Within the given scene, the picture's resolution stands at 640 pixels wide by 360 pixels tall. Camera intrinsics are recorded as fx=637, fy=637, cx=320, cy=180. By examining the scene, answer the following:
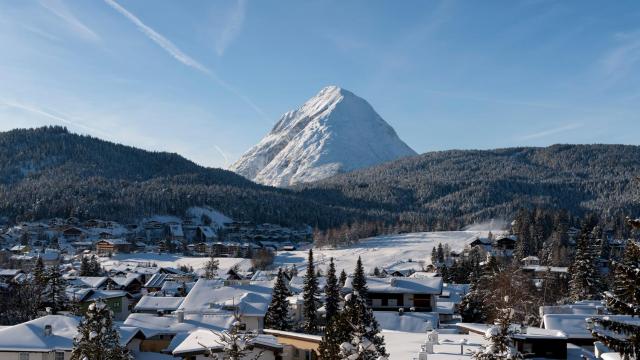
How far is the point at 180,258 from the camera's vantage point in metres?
138

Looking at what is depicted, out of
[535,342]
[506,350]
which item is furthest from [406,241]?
[506,350]

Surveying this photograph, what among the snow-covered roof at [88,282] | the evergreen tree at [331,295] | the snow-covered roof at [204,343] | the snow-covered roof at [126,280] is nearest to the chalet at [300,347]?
the snow-covered roof at [204,343]

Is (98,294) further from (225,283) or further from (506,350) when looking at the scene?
(506,350)

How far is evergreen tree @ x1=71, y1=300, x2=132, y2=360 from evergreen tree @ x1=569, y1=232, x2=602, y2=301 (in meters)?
50.4

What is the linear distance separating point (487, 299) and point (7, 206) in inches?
6805

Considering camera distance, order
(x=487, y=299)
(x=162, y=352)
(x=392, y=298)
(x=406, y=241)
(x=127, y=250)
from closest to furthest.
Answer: (x=162, y=352) < (x=487, y=299) < (x=392, y=298) < (x=127, y=250) < (x=406, y=241)

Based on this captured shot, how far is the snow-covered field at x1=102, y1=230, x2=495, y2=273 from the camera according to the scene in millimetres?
128750

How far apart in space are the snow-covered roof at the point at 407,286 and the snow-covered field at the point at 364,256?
60.5 m

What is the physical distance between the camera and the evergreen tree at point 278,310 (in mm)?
49250

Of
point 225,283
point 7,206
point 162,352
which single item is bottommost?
point 162,352

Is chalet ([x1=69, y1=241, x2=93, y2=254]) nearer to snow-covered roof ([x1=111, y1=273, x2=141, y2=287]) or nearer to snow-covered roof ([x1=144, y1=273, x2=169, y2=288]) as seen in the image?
snow-covered roof ([x1=144, y1=273, x2=169, y2=288])

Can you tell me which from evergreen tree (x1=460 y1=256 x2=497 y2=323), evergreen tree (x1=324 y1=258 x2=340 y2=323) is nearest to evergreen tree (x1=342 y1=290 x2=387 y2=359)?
evergreen tree (x1=324 y1=258 x2=340 y2=323)

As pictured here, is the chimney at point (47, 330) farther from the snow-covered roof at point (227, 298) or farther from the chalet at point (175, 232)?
the chalet at point (175, 232)

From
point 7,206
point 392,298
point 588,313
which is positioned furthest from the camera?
point 7,206
